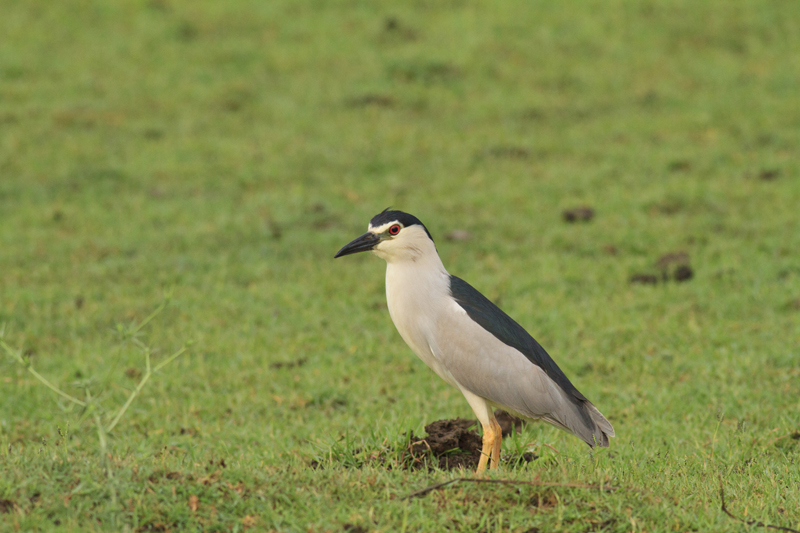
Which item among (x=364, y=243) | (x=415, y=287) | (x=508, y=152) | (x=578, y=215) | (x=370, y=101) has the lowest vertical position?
(x=578, y=215)

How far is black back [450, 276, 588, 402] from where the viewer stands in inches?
188

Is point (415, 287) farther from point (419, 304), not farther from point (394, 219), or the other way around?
point (394, 219)

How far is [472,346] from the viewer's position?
4699 mm

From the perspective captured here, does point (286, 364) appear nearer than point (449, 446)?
No

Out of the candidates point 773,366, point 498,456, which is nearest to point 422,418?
point 498,456

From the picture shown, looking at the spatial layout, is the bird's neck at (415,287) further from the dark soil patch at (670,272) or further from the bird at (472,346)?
the dark soil patch at (670,272)

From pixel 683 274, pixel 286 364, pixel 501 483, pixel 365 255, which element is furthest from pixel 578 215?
pixel 501 483

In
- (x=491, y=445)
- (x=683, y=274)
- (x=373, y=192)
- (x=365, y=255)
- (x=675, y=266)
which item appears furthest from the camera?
(x=373, y=192)

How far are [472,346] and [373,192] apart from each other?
A: 6.52 m

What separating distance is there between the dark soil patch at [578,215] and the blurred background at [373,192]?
0.36 feet

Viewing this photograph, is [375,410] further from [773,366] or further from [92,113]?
[92,113]

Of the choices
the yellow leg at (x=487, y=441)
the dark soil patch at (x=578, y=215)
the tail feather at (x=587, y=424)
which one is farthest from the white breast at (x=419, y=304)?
the dark soil patch at (x=578, y=215)

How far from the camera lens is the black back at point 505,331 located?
4.77 m

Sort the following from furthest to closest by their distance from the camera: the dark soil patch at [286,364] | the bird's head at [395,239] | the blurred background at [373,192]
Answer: the dark soil patch at [286,364]
the blurred background at [373,192]
the bird's head at [395,239]
